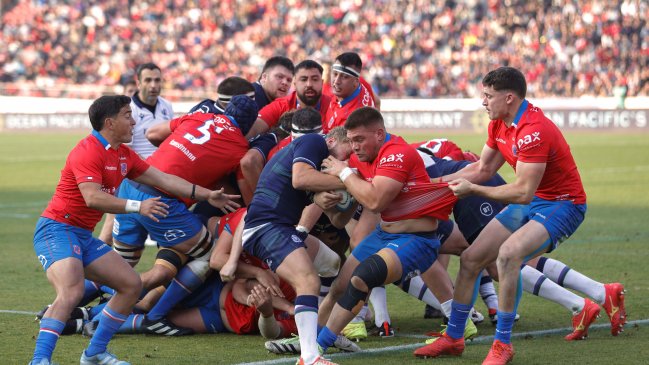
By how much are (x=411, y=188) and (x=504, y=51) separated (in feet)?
113

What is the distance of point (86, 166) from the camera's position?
7324 mm

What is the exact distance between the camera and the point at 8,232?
15.2m

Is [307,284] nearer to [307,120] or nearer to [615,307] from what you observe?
[307,120]

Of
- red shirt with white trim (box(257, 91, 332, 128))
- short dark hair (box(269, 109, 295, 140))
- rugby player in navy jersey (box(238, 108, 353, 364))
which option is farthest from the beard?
rugby player in navy jersey (box(238, 108, 353, 364))

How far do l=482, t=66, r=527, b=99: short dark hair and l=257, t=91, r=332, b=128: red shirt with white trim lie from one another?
10.2 feet

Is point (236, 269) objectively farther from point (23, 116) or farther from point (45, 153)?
point (23, 116)

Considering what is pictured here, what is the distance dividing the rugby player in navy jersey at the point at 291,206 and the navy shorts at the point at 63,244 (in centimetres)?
110

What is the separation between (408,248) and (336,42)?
122 ft

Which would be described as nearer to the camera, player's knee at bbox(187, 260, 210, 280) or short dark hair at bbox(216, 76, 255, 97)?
player's knee at bbox(187, 260, 210, 280)

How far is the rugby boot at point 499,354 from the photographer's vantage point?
726 cm

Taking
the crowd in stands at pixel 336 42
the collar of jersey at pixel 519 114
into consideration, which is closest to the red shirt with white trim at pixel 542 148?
the collar of jersey at pixel 519 114

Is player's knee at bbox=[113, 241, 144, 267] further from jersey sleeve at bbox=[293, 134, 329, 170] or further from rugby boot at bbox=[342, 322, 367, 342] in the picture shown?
jersey sleeve at bbox=[293, 134, 329, 170]

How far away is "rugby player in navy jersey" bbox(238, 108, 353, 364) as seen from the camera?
7.31 meters

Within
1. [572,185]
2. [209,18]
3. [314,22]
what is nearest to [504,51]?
[314,22]
